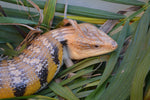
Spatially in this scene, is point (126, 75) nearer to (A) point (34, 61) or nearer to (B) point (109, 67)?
(B) point (109, 67)

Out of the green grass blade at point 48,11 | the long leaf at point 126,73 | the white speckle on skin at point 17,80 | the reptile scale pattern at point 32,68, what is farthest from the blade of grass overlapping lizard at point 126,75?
the green grass blade at point 48,11

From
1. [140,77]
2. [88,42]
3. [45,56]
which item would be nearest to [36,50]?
[45,56]

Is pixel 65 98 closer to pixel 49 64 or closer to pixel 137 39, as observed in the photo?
pixel 49 64

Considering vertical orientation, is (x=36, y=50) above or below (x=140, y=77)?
above

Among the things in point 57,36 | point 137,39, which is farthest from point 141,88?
point 57,36

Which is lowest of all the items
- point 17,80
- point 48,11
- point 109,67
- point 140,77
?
point 140,77

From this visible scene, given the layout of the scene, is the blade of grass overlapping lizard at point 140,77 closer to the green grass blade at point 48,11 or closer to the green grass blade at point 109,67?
the green grass blade at point 109,67
